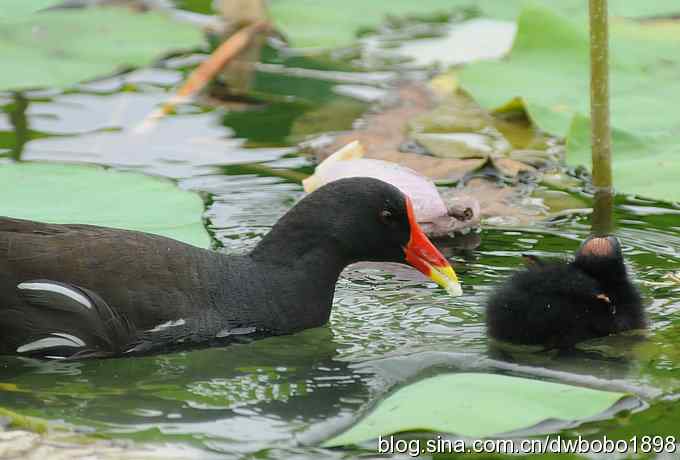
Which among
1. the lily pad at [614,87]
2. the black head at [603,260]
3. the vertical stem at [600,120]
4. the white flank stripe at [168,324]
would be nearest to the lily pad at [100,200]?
the white flank stripe at [168,324]

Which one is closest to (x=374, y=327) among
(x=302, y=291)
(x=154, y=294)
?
(x=302, y=291)

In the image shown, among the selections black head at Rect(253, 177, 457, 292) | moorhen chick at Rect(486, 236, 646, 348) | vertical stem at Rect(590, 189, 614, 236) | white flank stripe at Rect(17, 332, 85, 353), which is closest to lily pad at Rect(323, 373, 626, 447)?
moorhen chick at Rect(486, 236, 646, 348)

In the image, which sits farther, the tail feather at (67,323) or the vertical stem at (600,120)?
the vertical stem at (600,120)

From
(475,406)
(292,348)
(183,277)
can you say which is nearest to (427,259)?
(292,348)

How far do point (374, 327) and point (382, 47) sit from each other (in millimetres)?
4295

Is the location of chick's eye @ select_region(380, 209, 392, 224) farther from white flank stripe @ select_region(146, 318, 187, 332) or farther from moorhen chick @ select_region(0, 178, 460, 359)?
white flank stripe @ select_region(146, 318, 187, 332)

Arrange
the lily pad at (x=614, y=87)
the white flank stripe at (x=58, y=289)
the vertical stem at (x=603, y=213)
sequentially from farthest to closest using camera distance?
the lily pad at (x=614, y=87) → the vertical stem at (x=603, y=213) → the white flank stripe at (x=58, y=289)

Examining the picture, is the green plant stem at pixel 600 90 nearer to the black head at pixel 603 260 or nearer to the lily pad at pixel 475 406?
the black head at pixel 603 260

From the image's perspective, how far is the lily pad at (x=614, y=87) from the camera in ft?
19.8

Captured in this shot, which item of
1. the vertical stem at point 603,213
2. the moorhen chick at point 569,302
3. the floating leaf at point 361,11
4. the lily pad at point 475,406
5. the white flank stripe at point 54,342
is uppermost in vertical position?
the floating leaf at point 361,11

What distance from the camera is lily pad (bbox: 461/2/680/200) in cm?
605

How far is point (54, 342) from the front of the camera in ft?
14.2

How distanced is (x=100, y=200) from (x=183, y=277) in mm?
971

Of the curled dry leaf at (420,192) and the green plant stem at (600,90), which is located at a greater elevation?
the green plant stem at (600,90)
